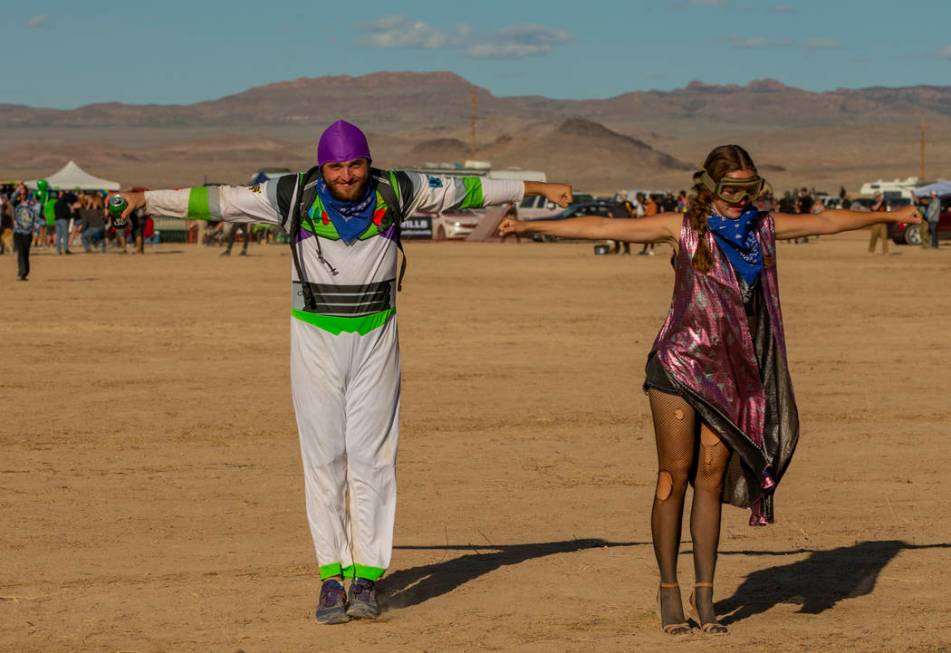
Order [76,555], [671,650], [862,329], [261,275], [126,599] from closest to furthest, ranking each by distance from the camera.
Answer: [671,650] < [126,599] < [76,555] < [862,329] < [261,275]

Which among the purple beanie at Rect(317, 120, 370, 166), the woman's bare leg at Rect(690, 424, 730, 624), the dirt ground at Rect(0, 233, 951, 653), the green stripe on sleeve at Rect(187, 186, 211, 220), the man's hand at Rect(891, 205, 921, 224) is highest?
the purple beanie at Rect(317, 120, 370, 166)

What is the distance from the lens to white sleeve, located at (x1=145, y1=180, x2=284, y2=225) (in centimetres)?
670

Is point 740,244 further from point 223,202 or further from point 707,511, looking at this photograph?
point 223,202

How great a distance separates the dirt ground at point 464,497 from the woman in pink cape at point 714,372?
46 cm

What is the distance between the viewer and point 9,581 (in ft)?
24.3

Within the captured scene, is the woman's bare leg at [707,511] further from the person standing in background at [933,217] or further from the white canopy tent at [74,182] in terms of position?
the white canopy tent at [74,182]

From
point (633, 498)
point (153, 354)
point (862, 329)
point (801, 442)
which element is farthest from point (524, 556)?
point (862, 329)

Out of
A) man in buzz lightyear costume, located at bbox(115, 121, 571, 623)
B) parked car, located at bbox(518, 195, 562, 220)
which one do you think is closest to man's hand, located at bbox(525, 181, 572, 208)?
man in buzz lightyear costume, located at bbox(115, 121, 571, 623)

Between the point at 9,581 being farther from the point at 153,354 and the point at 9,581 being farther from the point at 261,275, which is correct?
the point at 261,275

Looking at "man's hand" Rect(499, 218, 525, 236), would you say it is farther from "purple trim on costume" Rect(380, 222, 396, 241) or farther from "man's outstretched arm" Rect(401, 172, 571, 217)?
"purple trim on costume" Rect(380, 222, 396, 241)

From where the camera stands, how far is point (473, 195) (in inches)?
277

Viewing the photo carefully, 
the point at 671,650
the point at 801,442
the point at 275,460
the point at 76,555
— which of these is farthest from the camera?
the point at 801,442

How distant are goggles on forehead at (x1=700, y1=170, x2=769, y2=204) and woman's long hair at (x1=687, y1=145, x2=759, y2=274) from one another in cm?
2

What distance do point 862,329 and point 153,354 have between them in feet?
27.5
